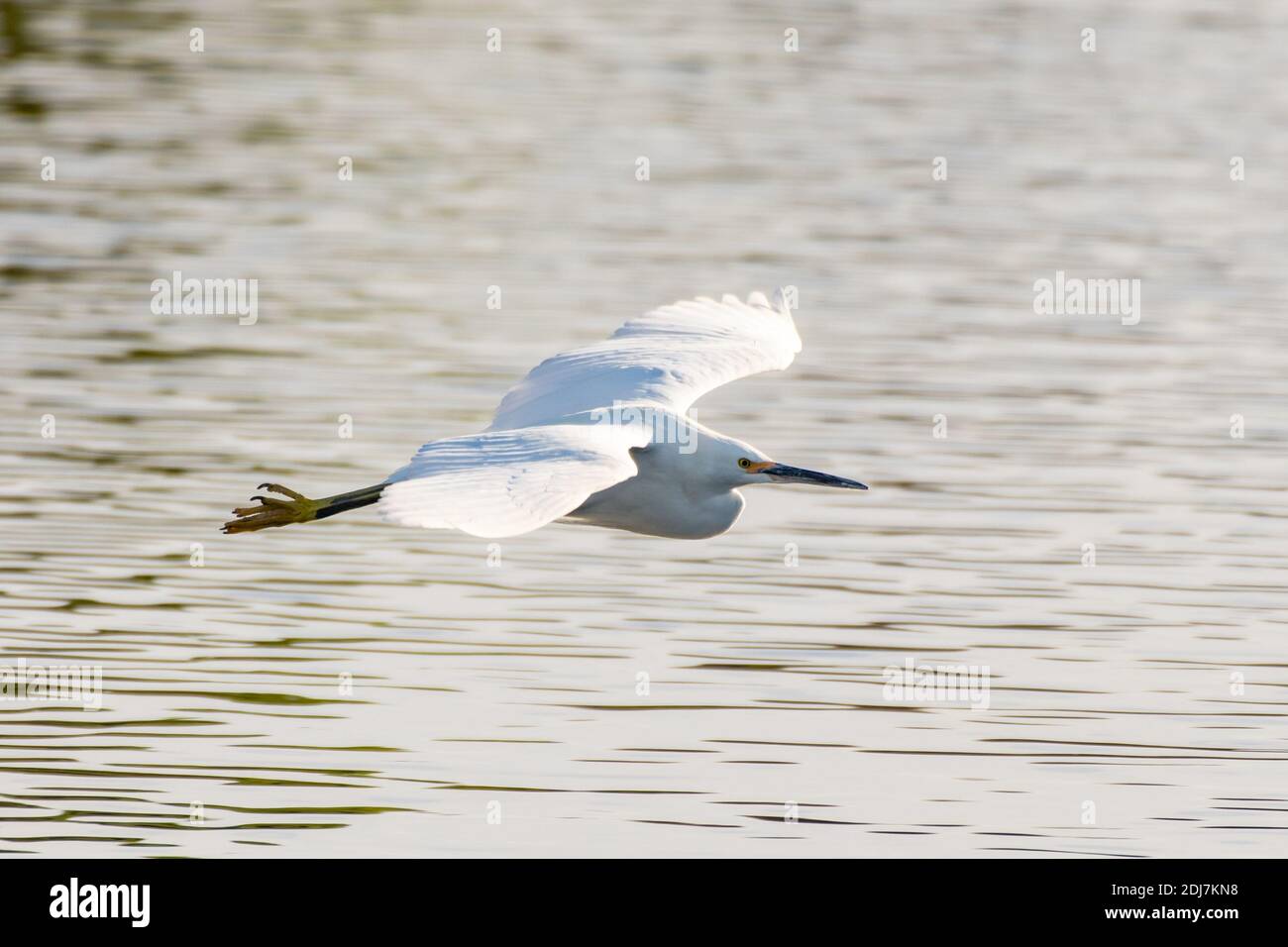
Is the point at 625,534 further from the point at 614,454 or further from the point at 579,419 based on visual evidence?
the point at 614,454

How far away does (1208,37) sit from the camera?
120 ft

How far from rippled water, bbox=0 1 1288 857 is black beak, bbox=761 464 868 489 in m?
1.19

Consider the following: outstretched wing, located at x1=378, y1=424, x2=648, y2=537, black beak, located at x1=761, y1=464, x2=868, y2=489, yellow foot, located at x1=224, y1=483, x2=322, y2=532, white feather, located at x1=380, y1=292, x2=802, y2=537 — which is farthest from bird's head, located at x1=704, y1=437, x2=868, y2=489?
yellow foot, located at x1=224, y1=483, x2=322, y2=532

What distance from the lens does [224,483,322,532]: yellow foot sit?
10.7m

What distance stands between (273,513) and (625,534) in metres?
3.39

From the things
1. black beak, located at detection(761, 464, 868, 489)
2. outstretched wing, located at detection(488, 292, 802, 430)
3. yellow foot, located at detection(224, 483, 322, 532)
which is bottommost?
yellow foot, located at detection(224, 483, 322, 532)

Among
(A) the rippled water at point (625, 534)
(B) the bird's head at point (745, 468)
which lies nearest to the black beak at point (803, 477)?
(B) the bird's head at point (745, 468)

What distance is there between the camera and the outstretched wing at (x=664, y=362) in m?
10.2

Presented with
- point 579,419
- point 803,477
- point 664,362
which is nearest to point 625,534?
point 664,362

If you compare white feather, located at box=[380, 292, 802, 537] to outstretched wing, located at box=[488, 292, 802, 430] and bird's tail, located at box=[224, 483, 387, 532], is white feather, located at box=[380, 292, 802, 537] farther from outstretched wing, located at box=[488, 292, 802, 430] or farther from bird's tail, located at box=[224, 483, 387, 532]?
bird's tail, located at box=[224, 483, 387, 532]

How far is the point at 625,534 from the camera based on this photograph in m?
13.8

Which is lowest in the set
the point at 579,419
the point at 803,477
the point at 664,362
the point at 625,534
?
the point at 625,534

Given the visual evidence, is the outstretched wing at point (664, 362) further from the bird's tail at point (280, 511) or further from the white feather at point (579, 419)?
the bird's tail at point (280, 511)

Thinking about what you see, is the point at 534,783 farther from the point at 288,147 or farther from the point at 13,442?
the point at 288,147
